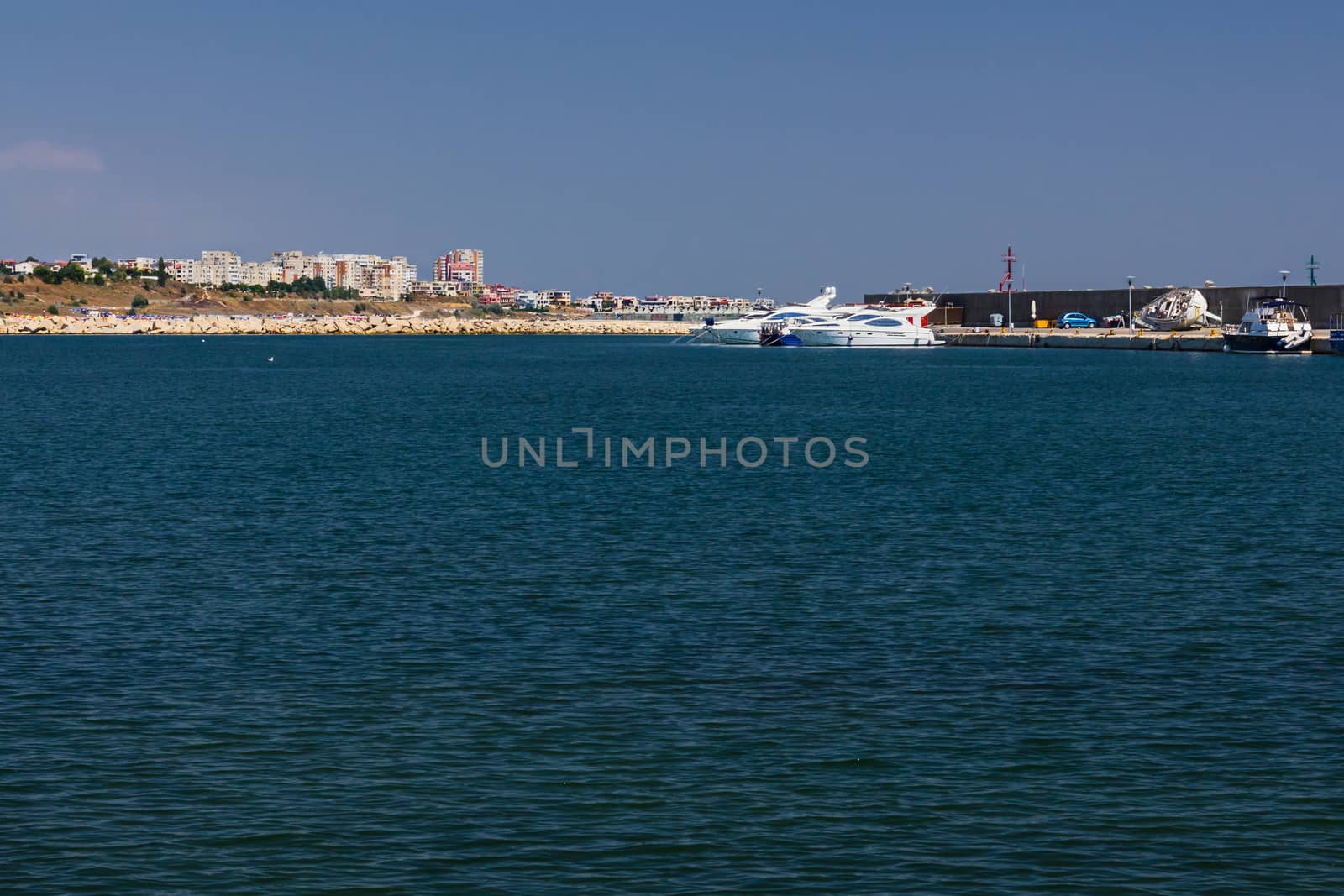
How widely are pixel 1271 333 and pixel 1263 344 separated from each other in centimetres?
216

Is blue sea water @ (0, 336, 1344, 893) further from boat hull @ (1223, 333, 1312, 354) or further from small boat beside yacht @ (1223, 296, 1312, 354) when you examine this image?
boat hull @ (1223, 333, 1312, 354)

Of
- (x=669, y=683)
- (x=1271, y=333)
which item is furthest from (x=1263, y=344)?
(x=669, y=683)

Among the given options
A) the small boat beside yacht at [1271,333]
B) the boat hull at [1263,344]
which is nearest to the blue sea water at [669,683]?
the small boat beside yacht at [1271,333]

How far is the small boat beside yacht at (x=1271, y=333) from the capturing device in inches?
6294

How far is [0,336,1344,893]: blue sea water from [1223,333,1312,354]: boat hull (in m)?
118

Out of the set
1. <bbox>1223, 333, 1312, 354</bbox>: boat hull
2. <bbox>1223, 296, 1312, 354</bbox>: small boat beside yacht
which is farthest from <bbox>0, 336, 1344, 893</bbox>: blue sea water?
<bbox>1223, 333, 1312, 354</bbox>: boat hull

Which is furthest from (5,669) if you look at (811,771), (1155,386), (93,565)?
(1155,386)

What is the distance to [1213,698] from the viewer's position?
838 inches

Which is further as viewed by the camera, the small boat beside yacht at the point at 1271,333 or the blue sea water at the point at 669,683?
the small boat beside yacht at the point at 1271,333

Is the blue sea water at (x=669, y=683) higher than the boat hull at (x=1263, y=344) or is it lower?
lower

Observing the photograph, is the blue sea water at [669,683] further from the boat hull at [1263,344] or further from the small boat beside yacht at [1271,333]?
the boat hull at [1263,344]

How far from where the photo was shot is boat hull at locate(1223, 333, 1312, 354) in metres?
161

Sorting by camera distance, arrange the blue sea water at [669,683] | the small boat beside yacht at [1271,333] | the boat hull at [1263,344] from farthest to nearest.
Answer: the boat hull at [1263,344] < the small boat beside yacht at [1271,333] < the blue sea water at [669,683]

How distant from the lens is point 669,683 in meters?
22.2
